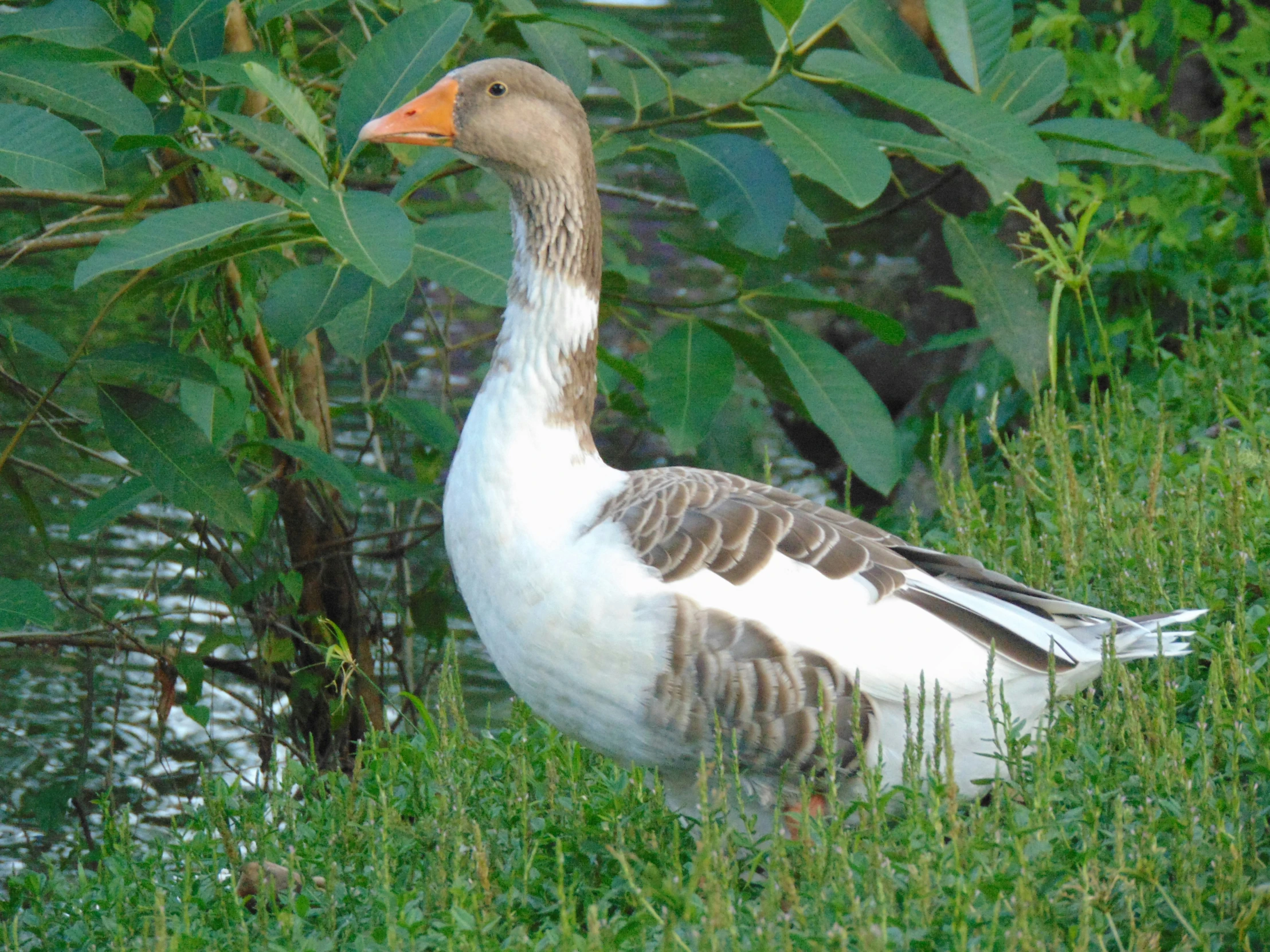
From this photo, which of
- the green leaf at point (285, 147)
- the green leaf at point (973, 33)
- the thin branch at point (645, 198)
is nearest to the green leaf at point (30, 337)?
the green leaf at point (285, 147)

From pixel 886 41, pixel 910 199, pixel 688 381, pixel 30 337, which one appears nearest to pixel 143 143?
pixel 30 337

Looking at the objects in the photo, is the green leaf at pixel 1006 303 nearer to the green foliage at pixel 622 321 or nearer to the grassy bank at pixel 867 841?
the green foliage at pixel 622 321

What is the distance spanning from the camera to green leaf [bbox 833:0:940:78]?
4.36m

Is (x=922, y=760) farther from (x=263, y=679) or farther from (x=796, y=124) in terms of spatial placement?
(x=263, y=679)

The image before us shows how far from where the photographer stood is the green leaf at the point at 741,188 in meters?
4.00

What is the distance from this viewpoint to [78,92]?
343cm

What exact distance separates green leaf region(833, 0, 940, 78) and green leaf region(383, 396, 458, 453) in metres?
1.83

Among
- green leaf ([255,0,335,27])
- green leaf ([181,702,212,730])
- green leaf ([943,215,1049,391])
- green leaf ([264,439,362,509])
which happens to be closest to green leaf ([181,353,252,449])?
green leaf ([264,439,362,509])

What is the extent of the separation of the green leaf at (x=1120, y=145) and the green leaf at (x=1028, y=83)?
70mm

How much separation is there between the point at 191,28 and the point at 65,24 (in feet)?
1.14

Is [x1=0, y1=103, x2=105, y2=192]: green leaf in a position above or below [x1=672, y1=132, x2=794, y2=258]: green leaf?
below

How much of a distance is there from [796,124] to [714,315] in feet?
18.8

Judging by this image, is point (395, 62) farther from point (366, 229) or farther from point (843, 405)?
point (843, 405)

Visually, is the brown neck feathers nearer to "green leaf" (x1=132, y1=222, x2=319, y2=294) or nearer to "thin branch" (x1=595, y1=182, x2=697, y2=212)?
"green leaf" (x1=132, y1=222, x2=319, y2=294)
